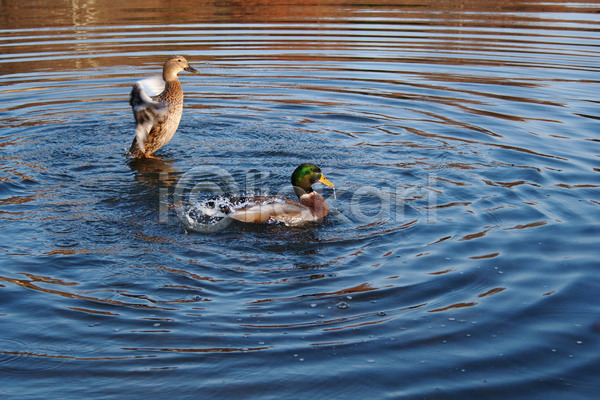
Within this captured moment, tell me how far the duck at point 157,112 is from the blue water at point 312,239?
0.24 m

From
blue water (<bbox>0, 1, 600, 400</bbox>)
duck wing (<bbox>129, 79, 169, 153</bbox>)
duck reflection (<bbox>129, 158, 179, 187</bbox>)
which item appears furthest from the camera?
duck wing (<bbox>129, 79, 169, 153</bbox>)

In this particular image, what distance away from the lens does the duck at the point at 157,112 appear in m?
8.79

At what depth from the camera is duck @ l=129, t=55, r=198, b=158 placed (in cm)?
879

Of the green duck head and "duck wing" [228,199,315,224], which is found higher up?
the green duck head

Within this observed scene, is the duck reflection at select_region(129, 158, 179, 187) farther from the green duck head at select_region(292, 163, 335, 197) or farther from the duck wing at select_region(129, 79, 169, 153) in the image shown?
the green duck head at select_region(292, 163, 335, 197)

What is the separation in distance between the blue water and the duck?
24 centimetres

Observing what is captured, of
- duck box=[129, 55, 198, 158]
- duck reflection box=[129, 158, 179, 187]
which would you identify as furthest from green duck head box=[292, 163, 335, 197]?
duck box=[129, 55, 198, 158]

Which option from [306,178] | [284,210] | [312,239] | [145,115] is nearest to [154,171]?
[145,115]

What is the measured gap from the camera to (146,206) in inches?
290

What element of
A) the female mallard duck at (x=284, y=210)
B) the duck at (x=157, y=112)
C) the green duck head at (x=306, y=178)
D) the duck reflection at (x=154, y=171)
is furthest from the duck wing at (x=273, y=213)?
the duck at (x=157, y=112)

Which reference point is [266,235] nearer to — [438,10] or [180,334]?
[180,334]

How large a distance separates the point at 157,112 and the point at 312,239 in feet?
10.9

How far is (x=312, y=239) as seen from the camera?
21.7ft

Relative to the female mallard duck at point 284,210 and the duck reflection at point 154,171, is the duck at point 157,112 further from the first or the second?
the female mallard duck at point 284,210
